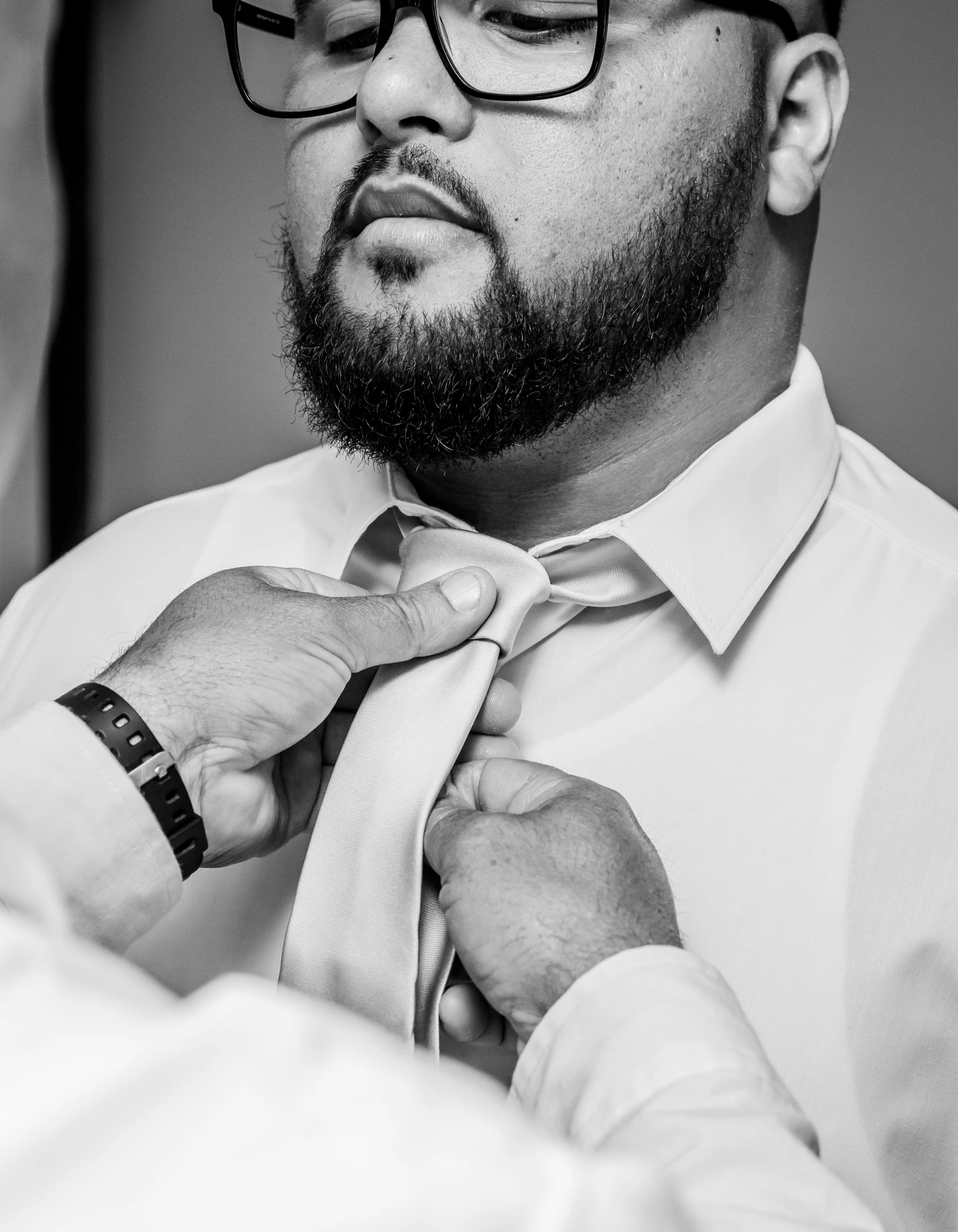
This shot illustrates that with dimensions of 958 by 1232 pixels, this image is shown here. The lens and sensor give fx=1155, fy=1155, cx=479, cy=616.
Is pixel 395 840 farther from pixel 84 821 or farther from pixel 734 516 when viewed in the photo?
pixel 734 516

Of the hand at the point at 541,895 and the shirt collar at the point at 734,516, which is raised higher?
the shirt collar at the point at 734,516

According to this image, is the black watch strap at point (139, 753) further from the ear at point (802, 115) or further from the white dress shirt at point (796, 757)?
the ear at point (802, 115)

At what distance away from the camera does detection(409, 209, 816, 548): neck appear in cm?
82

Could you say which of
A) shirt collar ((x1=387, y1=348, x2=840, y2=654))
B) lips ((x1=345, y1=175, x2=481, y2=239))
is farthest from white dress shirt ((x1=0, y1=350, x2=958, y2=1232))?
lips ((x1=345, y1=175, x2=481, y2=239))

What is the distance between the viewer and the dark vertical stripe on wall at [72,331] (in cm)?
144

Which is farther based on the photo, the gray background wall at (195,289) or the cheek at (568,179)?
the gray background wall at (195,289)

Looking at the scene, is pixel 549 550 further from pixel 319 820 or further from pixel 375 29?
pixel 375 29

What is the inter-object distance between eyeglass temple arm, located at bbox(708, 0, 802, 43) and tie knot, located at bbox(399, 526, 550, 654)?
0.39 m

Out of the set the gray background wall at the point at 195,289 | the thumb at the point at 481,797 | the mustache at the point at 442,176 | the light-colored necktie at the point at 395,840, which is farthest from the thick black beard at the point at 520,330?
the gray background wall at the point at 195,289

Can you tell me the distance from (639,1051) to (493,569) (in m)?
0.34

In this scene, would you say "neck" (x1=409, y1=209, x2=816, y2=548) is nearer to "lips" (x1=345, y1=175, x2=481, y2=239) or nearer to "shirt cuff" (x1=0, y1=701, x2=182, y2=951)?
"lips" (x1=345, y1=175, x2=481, y2=239)

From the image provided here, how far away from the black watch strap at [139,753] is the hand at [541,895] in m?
0.14

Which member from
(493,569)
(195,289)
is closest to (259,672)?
(493,569)

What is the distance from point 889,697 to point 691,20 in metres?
0.46
